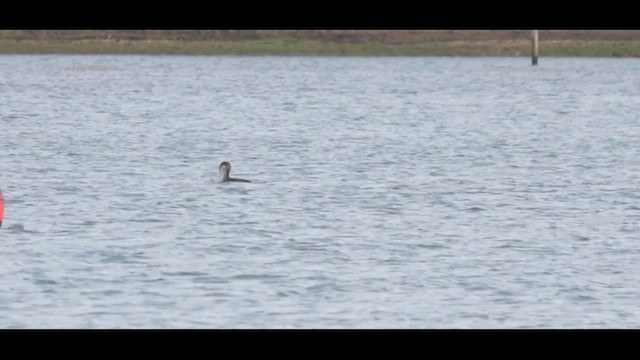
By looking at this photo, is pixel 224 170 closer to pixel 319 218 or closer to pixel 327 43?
pixel 319 218

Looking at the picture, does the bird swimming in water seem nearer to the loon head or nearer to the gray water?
the loon head

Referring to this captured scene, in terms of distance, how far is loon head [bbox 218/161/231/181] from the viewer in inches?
1368

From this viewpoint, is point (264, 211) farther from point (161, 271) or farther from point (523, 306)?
point (523, 306)

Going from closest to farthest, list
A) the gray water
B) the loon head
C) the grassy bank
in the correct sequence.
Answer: the gray water, the loon head, the grassy bank

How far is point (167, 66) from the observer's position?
121 metres

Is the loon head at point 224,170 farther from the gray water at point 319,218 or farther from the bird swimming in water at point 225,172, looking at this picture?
the gray water at point 319,218

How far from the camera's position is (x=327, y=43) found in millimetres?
133625

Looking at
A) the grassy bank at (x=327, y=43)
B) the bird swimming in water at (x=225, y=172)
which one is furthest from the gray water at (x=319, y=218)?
the grassy bank at (x=327, y=43)

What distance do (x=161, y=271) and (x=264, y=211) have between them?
309 inches

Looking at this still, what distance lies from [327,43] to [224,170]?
99340mm

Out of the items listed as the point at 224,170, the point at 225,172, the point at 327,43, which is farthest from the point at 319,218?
the point at 327,43

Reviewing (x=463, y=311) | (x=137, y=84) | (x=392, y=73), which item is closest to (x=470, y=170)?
(x=463, y=311)

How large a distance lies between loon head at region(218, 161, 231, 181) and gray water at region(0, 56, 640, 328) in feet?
0.97

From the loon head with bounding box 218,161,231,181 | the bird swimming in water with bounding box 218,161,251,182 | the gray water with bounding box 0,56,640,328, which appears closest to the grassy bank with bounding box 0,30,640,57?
the gray water with bounding box 0,56,640,328
